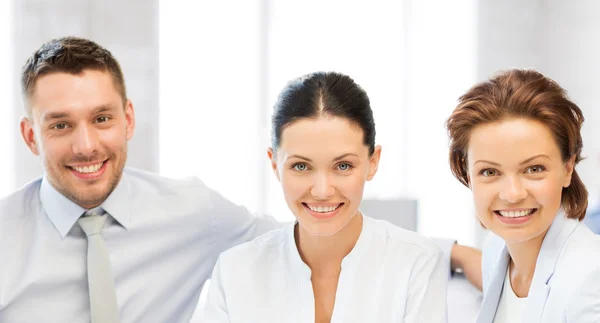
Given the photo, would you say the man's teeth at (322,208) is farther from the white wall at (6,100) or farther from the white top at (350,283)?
the white wall at (6,100)

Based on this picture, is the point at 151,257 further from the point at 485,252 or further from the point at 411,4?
the point at 411,4

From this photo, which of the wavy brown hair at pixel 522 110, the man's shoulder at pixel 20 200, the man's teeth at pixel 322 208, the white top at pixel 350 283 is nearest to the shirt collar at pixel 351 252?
the white top at pixel 350 283

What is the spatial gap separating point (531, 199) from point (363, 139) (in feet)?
1.33

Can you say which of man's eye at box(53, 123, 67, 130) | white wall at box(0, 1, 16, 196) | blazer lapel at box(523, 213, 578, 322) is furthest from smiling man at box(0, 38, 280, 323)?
white wall at box(0, 1, 16, 196)

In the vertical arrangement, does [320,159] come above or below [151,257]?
above

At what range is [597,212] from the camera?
3381 mm

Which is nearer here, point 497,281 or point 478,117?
point 478,117

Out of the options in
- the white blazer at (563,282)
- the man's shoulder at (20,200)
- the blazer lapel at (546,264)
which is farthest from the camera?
the man's shoulder at (20,200)

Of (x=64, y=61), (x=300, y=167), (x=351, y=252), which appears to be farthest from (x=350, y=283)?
(x=64, y=61)

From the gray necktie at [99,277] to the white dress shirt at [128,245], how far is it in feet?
0.14

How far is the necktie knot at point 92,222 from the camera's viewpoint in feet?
6.66

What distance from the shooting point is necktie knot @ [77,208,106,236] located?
2.03 metres

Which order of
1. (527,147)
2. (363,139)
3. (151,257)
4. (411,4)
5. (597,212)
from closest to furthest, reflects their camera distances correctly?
(527,147) → (363,139) → (151,257) → (597,212) → (411,4)

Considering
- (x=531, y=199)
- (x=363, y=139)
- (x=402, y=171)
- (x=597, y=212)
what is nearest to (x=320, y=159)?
(x=363, y=139)
